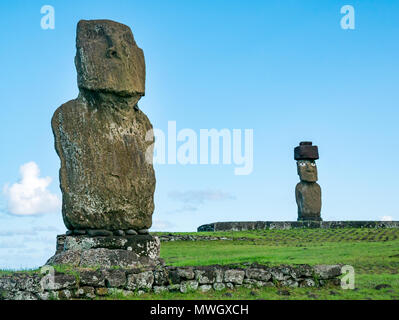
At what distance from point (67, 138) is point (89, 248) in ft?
7.05

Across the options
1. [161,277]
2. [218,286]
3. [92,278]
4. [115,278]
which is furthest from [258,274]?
[92,278]

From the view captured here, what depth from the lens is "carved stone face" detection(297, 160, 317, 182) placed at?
30.9m

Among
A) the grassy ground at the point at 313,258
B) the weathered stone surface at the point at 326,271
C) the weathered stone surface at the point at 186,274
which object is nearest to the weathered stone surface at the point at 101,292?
the grassy ground at the point at 313,258

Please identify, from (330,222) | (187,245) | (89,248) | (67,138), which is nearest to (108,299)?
(89,248)

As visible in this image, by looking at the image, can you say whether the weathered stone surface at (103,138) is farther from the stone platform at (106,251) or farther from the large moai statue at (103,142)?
the stone platform at (106,251)

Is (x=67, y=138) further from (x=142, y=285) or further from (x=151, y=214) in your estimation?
(x=142, y=285)

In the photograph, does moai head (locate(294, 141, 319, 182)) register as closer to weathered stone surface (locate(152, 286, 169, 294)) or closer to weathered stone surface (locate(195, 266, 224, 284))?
weathered stone surface (locate(195, 266, 224, 284))

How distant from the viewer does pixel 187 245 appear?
20.8 m

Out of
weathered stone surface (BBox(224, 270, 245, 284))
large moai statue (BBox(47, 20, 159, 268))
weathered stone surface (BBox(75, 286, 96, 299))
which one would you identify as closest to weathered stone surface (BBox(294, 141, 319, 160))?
large moai statue (BBox(47, 20, 159, 268))

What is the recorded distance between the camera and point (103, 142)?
1120 cm

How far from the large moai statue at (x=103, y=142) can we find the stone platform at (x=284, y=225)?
17.4 meters

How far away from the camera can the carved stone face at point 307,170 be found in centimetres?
3088

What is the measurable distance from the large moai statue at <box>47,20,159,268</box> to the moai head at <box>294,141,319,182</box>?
20.4 m

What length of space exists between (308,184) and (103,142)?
21458 mm
